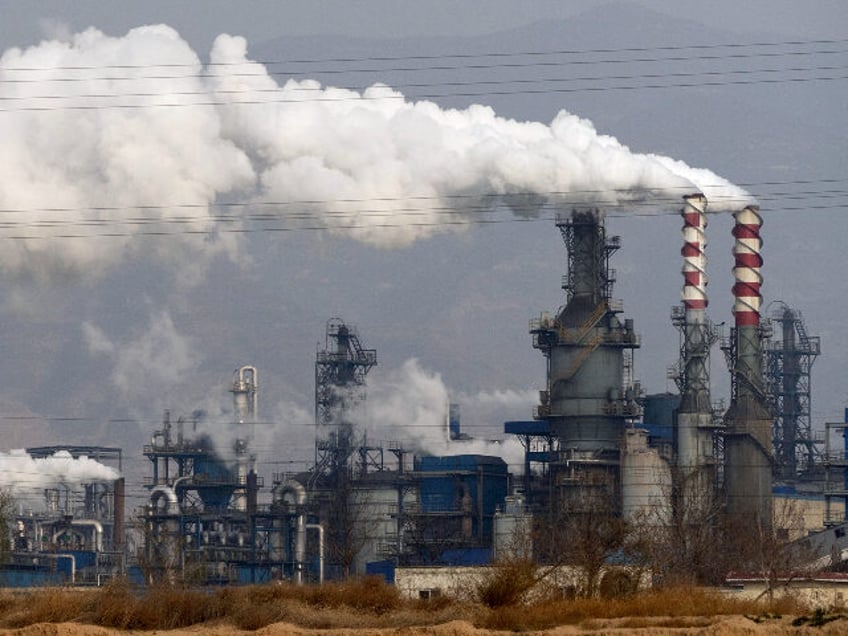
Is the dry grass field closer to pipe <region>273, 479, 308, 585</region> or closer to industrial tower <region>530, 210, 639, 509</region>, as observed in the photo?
industrial tower <region>530, 210, 639, 509</region>

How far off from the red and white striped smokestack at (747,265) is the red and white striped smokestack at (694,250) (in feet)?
5.04

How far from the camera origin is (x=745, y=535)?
74.8 m

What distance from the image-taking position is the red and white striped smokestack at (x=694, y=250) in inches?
3214

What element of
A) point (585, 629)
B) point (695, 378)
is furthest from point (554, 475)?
point (585, 629)

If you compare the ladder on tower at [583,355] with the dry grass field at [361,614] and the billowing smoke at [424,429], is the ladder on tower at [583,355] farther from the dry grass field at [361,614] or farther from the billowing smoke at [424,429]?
the dry grass field at [361,614]

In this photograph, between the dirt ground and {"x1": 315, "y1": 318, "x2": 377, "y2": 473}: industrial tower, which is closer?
A: the dirt ground

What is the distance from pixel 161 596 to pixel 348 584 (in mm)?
4303

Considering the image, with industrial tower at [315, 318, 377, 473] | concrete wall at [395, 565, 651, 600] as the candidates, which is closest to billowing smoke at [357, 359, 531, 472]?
industrial tower at [315, 318, 377, 473]

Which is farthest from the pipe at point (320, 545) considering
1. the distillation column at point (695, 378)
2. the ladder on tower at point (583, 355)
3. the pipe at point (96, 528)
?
the distillation column at point (695, 378)

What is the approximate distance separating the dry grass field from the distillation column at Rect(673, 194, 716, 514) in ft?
133

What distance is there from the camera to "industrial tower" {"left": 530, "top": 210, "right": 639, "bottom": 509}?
81938mm

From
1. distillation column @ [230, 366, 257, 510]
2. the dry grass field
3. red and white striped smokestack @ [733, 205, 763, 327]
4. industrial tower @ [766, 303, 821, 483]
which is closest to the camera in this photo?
the dry grass field

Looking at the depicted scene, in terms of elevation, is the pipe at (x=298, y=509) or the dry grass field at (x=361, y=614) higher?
the pipe at (x=298, y=509)

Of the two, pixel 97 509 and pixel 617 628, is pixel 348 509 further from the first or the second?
pixel 617 628
